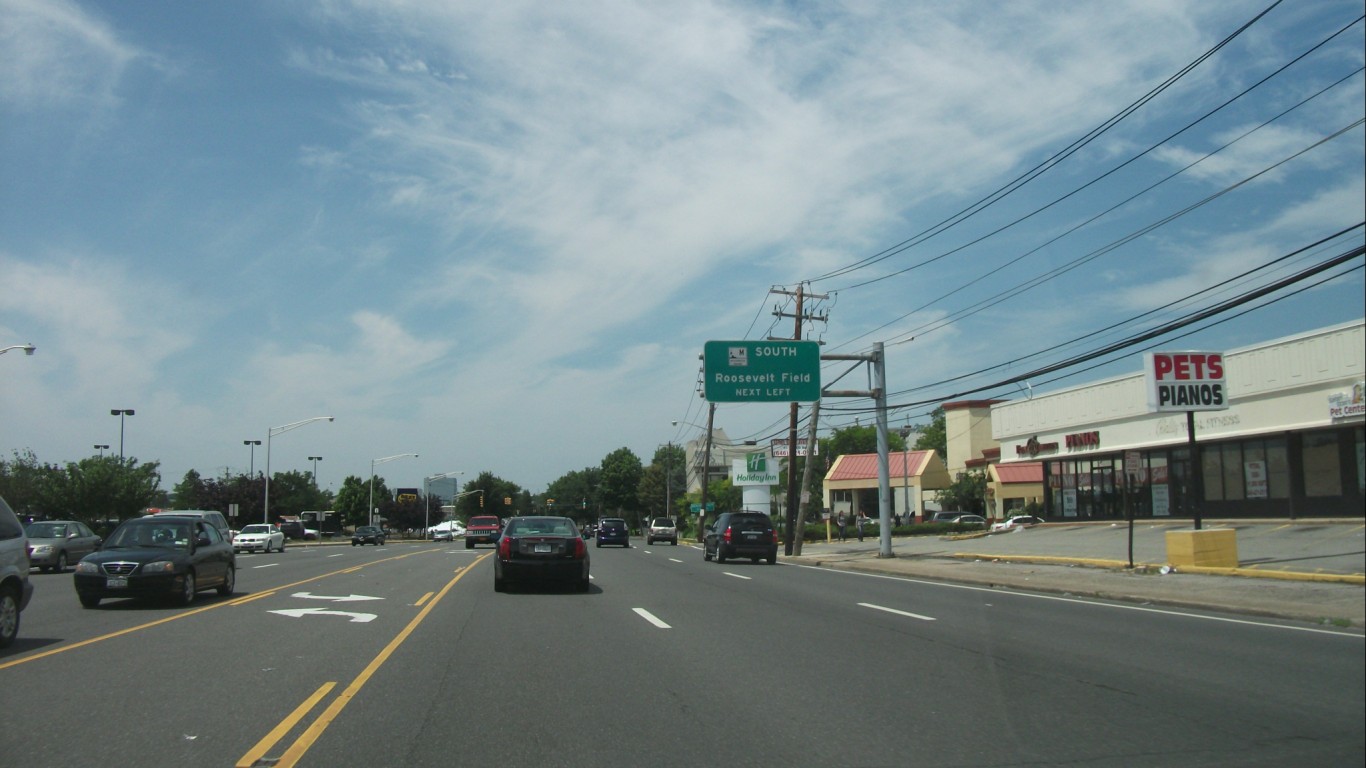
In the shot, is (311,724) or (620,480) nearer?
(311,724)

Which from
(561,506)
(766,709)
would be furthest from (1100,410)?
(561,506)

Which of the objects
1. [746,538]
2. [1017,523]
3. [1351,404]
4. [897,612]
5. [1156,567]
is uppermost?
[1351,404]

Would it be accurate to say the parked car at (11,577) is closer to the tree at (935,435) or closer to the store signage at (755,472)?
the store signage at (755,472)

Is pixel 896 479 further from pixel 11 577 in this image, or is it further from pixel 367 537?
pixel 11 577

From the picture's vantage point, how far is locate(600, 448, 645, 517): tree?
164250 mm

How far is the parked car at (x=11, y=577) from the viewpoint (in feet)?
38.7

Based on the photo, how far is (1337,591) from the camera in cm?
1589

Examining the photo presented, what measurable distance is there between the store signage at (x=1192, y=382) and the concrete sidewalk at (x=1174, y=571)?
2.32 feet

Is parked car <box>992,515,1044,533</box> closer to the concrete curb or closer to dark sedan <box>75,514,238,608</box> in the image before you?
the concrete curb

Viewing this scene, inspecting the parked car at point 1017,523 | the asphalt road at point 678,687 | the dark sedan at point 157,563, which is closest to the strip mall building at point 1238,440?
the asphalt road at point 678,687

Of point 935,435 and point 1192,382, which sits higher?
point 935,435

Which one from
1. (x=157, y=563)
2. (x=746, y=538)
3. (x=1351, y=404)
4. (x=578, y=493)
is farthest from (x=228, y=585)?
(x=578, y=493)

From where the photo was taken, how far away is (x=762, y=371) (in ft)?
107

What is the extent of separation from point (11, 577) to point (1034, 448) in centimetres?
4309
